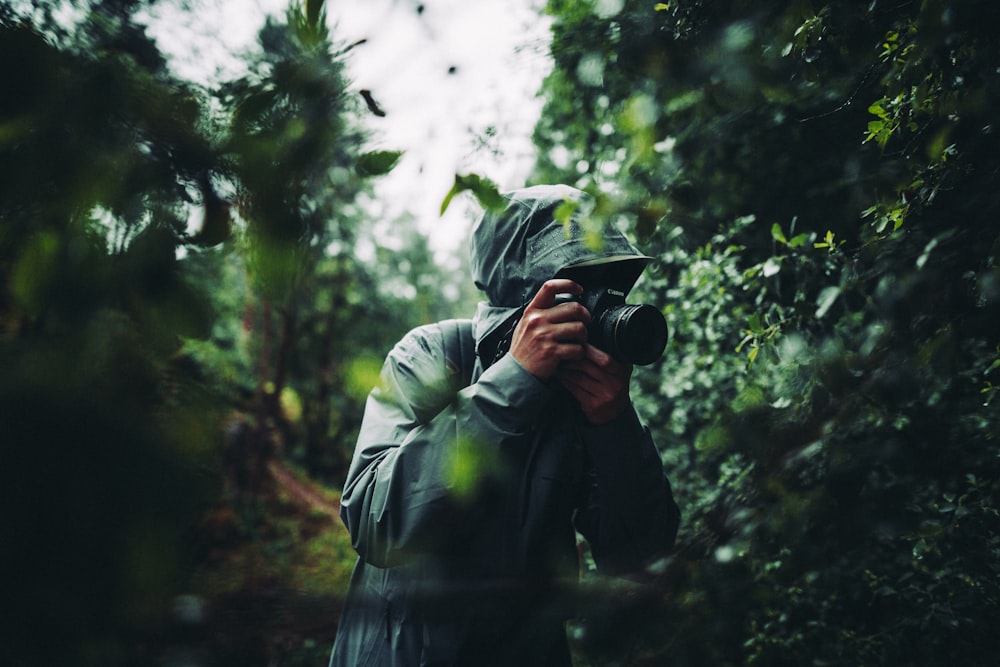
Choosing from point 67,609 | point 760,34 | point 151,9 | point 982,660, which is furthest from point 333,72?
point 982,660

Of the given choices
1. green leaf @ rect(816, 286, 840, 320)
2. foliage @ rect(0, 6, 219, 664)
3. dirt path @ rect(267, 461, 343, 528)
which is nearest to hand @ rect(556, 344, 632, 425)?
green leaf @ rect(816, 286, 840, 320)

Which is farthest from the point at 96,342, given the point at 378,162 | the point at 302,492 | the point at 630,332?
the point at 302,492

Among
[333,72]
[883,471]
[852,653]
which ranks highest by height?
[333,72]

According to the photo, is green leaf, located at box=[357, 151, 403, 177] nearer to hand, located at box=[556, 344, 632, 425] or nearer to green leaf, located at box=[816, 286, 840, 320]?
hand, located at box=[556, 344, 632, 425]

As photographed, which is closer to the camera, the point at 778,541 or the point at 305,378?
the point at 778,541

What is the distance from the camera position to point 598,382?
4.34ft

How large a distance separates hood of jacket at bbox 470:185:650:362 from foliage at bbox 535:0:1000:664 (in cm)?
19

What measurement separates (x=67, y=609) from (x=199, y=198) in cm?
39

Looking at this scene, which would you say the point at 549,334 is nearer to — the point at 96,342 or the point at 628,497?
the point at 628,497

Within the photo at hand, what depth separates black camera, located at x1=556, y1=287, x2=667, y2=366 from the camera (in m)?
1.25

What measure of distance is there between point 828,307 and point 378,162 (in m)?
1.39

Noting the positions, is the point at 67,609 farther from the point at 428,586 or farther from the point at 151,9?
the point at 151,9

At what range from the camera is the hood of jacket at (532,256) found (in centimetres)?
146

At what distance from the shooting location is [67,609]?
38 centimetres
